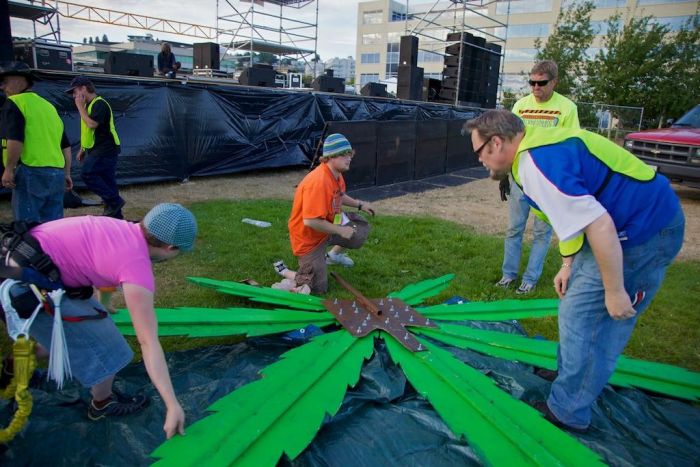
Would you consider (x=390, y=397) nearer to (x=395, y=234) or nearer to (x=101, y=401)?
(x=101, y=401)

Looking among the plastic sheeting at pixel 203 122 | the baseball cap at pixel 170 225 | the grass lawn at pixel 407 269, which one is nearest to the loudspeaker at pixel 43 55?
the plastic sheeting at pixel 203 122

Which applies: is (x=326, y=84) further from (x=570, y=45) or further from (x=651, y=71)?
(x=651, y=71)

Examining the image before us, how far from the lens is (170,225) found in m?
1.96

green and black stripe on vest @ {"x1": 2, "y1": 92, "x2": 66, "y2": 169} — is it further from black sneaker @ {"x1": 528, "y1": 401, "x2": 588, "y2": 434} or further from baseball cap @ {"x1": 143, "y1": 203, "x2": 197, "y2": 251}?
black sneaker @ {"x1": 528, "y1": 401, "x2": 588, "y2": 434}

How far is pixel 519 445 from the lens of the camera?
211 cm

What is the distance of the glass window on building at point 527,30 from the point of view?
53.3 metres

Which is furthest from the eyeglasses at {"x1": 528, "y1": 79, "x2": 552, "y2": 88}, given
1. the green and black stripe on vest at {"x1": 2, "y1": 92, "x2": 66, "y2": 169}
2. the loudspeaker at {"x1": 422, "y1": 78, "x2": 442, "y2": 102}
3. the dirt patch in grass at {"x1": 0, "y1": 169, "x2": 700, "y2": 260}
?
the loudspeaker at {"x1": 422, "y1": 78, "x2": 442, "y2": 102}

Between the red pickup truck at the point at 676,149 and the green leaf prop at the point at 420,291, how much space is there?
751cm

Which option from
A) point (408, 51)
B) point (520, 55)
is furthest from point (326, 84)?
point (520, 55)

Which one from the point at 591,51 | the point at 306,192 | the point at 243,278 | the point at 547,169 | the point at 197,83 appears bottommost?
the point at 243,278

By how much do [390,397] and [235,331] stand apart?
106cm

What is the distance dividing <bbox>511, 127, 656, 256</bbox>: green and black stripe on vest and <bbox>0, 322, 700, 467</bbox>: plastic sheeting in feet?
3.58

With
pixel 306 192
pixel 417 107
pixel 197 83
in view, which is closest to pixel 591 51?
pixel 417 107

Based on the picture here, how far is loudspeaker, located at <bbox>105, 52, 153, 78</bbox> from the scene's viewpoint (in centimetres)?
1077
